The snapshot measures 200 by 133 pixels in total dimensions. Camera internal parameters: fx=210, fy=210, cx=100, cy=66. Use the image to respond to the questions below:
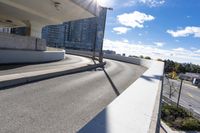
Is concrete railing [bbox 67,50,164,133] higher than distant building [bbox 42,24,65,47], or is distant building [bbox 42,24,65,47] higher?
distant building [bbox 42,24,65,47]

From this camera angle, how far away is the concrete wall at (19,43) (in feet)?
55.3

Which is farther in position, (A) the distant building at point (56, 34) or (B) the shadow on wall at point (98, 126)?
(A) the distant building at point (56, 34)

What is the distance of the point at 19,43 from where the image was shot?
18.7 m

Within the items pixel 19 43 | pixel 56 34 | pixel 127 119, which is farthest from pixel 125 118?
pixel 56 34

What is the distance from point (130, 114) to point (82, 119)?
1.75 metres

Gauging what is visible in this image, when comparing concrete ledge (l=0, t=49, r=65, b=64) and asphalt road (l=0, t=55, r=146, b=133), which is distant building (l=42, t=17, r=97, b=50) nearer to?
concrete ledge (l=0, t=49, r=65, b=64)

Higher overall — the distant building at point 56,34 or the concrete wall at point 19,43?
the distant building at point 56,34

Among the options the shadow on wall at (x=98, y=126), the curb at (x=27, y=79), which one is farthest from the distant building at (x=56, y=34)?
the shadow on wall at (x=98, y=126)

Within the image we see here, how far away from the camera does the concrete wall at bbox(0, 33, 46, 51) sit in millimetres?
16870

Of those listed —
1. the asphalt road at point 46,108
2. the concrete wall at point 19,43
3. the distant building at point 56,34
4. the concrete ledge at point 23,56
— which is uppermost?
the distant building at point 56,34

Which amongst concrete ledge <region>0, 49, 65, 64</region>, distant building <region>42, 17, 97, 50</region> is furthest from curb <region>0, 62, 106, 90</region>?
distant building <region>42, 17, 97, 50</region>

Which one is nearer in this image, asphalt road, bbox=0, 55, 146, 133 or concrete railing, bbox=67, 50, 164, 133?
concrete railing, bbox=67, 50, 164, 133

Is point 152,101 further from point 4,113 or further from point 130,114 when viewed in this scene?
point 4,113

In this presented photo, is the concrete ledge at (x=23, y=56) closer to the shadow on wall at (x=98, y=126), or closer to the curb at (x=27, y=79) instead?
the curb at (x=27, y=79)
